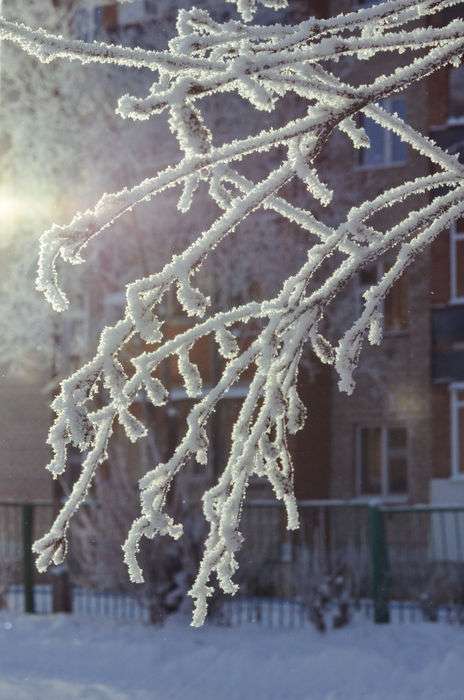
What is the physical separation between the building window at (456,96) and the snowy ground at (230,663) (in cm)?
1176

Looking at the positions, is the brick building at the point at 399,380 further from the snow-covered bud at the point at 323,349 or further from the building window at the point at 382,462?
the snow-covered bud at the point at 323,349

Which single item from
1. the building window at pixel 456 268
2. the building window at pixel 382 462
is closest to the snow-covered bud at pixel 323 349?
the building window at pixel 456 268

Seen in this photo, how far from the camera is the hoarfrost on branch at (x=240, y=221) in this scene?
294cm

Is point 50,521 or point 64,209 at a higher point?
point 64,209

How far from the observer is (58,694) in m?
9.23

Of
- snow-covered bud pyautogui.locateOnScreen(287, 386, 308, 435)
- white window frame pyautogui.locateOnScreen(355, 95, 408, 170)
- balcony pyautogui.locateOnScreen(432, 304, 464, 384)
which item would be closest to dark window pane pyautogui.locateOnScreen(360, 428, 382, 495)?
balcony pyautogui.locateOnScreen(432, 304, 464, 384)

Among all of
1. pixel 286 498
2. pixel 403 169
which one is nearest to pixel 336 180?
pixel 403 169

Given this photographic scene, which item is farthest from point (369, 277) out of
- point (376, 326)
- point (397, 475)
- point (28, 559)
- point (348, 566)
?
point (376, 326)

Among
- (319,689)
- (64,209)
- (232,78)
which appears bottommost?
(319,689)

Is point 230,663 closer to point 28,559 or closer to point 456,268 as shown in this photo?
point 28,559

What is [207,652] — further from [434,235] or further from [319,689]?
[434,235]

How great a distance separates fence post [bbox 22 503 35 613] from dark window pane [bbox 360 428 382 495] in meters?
9.90

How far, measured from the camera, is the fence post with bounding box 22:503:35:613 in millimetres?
14562

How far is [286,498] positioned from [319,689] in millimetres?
6241
